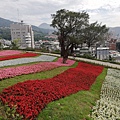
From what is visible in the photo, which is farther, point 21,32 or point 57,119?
point 21,32

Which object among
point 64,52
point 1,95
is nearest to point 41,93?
point 1,95

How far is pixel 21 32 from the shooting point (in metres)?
125

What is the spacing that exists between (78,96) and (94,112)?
5.82 feet

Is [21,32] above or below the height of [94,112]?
above

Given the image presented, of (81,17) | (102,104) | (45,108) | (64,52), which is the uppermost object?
(81,17)

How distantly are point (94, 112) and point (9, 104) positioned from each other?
4.12m

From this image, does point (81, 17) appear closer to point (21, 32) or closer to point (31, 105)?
point (31, 105)

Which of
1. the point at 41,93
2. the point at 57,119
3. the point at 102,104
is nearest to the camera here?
the point at 57,119

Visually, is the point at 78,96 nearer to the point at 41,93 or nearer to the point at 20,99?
the point at 41,93

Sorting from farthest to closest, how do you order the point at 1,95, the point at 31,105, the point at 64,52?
the point at 64,52 → the point at 1,95 → the point at 31,105

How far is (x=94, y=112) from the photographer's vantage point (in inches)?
324

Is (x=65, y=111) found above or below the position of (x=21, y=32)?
below

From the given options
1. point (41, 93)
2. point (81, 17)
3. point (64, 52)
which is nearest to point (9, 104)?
point (41, 93)

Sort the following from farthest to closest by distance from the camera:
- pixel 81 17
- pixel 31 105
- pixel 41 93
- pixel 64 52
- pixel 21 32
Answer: pixel 21 32, pixel 81 17, pixel 64 52, pixel 41 93, pixel 31 105
